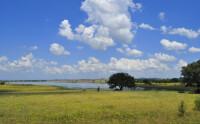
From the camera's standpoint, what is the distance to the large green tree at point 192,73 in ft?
235

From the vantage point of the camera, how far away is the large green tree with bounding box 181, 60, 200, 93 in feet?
235

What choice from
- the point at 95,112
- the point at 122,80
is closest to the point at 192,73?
the point at 122,80

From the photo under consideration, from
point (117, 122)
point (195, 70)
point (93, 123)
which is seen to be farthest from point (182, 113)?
point (195, 70)

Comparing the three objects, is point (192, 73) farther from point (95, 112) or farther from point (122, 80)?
point (95, 112)

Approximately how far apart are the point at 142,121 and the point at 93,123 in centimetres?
494

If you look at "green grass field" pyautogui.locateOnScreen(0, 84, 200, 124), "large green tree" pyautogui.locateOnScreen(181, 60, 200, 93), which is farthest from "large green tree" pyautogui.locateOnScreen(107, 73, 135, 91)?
"green grass field" pyautogui.locateOnScreen(0, 84, 200, 124)

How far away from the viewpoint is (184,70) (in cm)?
7488

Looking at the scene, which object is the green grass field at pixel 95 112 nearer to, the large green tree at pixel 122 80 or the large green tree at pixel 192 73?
the large green tree at pixel 192 73

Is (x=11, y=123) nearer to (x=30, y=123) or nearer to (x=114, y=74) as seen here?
(x=30, y=123)

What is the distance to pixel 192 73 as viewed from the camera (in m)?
71.8

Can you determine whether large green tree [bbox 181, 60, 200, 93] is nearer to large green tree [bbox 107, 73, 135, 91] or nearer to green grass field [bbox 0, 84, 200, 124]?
large green tree [bbox 107, 73, 135, 91]

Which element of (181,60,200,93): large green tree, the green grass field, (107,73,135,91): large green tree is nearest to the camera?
the green grass field

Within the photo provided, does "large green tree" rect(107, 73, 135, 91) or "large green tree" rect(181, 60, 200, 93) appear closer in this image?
"large green tree" rect(181, 60, 200, 93)

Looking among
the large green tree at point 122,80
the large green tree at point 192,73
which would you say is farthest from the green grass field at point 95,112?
the large green tree at point 122,80
